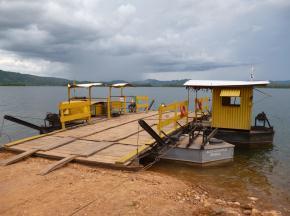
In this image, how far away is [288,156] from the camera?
16.2 meters

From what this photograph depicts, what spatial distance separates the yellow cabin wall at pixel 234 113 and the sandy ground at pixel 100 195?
812 centimetres

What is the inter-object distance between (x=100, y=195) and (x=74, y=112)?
31.9 ft

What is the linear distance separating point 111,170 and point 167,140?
399 centimetres

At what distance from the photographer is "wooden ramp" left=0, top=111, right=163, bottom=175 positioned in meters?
9.55

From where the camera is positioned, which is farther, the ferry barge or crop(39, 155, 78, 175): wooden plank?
the ferry barge

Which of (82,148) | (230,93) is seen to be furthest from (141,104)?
(82,148)

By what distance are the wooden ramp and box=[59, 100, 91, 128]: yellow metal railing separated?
68 cm

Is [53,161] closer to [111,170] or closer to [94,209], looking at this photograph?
[111,170]

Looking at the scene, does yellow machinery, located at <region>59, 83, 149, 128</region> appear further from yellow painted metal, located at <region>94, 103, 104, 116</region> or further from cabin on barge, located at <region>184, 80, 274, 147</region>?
cabin on barge, located at <region>184, 80, 274, 147</region>

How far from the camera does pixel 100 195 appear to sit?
23.2 ft

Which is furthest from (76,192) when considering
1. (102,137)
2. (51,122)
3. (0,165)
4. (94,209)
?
(51,122)

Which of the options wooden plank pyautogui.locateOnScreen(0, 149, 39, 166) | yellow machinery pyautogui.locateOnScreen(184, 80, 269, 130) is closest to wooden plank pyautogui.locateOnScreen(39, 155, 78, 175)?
wooden plank pyautogui.locateOnScreen(0, 149, 39, 166)

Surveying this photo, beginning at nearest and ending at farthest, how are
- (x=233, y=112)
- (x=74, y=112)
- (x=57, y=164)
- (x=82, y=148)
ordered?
(x=57, y=164) → (x=82, y=148) → (x=74, y=112) → (x=233, y=112)

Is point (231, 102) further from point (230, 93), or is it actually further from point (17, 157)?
point (17, 157)
